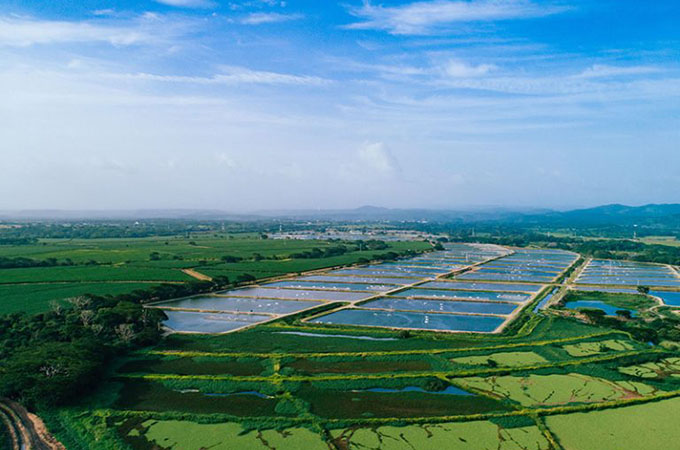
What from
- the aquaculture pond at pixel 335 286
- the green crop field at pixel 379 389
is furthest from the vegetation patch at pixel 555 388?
the aquaculture pond at pixel 335 286

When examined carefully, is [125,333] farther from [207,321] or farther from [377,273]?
[377,273]

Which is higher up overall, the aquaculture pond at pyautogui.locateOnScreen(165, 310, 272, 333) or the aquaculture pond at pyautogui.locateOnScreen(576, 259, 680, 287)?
the aquaculture pond at pyautogui.locateOnScreen(576, 259, 680, 287)

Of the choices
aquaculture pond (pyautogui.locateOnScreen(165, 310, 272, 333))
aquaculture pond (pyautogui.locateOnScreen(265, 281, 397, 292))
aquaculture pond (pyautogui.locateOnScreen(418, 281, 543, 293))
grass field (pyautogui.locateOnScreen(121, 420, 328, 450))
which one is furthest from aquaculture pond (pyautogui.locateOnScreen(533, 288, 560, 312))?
grass field (pyautogui.locateOnScreen(121, 420, 328, 450))

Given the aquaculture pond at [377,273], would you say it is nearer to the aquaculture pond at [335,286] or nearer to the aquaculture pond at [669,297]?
the aquaculture pond at [335,286]

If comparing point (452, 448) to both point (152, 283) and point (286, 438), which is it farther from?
point (152, 283)

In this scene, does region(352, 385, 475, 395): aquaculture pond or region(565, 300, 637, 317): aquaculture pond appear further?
region(565, 300, 637, 317): aquaculture pond

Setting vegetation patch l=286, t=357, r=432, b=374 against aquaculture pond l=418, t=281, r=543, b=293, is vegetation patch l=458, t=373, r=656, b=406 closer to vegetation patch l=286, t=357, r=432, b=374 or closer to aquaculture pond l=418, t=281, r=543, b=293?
vegetation patch l=286, t=357, r=432, b=374
